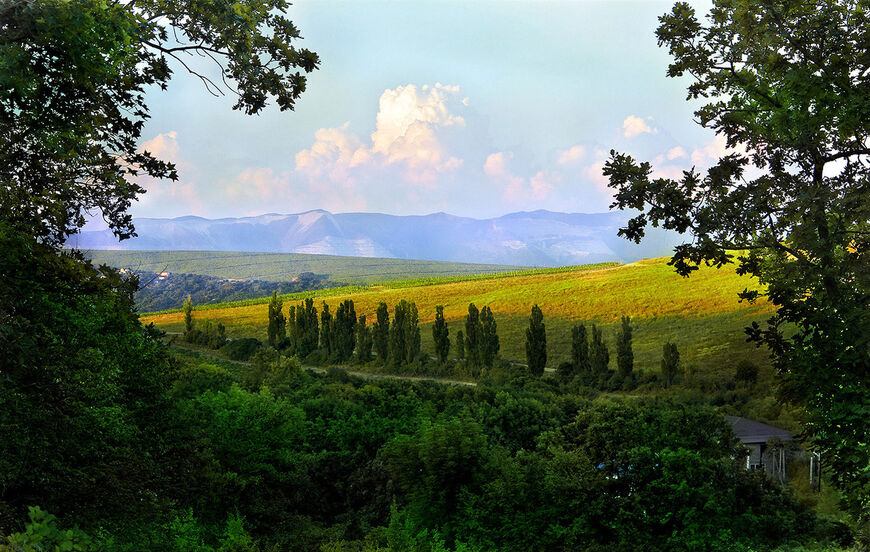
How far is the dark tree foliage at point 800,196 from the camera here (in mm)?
5961

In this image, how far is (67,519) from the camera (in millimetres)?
7641

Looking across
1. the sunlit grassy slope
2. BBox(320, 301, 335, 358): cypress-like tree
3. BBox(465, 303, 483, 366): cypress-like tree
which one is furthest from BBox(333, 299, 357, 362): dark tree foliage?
BBox(465, 303, 483, 366): cypress-like tree

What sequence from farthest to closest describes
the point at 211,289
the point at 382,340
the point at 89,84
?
the point at 211,289, the point at 382,340, the point at 89,84

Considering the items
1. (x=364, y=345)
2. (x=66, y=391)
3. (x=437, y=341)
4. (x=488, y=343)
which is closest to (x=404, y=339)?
(x=437, y=341)

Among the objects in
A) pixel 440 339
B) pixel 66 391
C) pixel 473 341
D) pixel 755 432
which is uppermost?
pixel 66 391

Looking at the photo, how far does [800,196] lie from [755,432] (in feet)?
81.5

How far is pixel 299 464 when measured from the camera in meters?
21.6

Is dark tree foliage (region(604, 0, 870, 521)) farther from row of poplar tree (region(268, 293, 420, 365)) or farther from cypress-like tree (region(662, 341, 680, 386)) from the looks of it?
row of poplar tree (region(268, 293, 420, 365))

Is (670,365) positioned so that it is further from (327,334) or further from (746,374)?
(327,334)

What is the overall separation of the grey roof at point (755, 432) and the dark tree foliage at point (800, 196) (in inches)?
812

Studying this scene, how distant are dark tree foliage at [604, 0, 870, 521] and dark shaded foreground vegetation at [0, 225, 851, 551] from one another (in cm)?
335

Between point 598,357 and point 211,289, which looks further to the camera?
point 211,289

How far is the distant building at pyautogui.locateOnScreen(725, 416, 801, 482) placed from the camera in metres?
24.0

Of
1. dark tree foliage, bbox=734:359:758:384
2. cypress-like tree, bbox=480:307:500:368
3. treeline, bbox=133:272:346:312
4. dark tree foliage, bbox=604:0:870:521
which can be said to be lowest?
dark tree foliage, bbox=734:359:758:384
